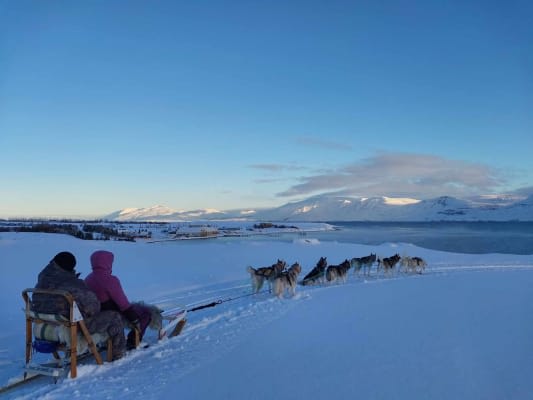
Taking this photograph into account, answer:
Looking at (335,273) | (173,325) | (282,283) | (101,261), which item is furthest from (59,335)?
(335,273)

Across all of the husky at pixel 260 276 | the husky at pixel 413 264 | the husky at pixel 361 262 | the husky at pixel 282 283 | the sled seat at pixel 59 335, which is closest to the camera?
the sled seat at pixel 59 335

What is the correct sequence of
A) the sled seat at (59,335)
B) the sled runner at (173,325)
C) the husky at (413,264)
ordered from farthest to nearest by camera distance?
1. the husky at (413,264)
2. the sled runner at (173,325)
3. the sled seat at (59,335)

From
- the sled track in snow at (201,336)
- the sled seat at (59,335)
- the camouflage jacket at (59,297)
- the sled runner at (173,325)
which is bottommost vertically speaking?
the sled track in snow at (201,336)

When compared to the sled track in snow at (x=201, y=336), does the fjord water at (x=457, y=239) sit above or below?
below

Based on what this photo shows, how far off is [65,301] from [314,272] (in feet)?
→ 25.4

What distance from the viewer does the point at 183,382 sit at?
3.92 meters

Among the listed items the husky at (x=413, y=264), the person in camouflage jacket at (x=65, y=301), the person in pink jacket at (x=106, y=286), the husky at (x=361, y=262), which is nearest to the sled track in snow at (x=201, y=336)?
the person in camouflage jacket at (x=65, y=301)

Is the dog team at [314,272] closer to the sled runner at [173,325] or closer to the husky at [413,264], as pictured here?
the husky at [413,264]

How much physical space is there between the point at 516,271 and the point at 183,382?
1324 centimetres

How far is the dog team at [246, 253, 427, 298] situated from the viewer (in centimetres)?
891

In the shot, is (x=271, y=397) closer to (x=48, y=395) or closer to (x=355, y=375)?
(x=355, y=375)

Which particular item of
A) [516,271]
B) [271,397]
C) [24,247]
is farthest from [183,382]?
[24,247]

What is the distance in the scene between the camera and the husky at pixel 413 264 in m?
13.0

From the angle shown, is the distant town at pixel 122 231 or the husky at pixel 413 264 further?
the distant town at pixel 122 231
